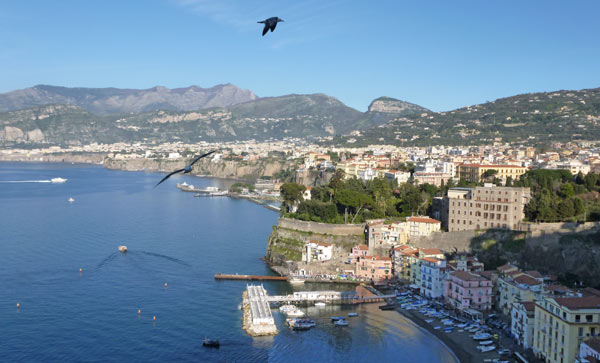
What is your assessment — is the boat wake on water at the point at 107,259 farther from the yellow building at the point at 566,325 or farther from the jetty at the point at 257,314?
the yellow building at the point at 566,325

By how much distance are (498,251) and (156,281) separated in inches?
578

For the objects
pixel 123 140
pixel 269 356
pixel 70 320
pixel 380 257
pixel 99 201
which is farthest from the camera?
pixel 123 140

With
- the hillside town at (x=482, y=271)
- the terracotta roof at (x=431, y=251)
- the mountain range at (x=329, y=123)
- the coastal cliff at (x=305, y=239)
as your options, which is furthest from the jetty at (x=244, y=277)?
the mountain range at (x=329, y=123)

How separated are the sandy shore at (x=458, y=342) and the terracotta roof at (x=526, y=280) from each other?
262cm

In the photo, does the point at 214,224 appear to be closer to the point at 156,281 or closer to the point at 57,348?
the point at 156,281

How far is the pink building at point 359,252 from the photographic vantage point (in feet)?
85.4

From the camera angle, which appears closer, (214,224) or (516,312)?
(516,312)

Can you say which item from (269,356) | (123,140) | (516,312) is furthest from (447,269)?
(123,140)

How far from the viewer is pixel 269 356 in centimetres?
1708

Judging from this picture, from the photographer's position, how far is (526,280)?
19.3m

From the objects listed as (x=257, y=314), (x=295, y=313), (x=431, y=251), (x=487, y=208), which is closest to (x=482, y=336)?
(x=295, y=313)

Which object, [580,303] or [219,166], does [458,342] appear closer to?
[580,303]

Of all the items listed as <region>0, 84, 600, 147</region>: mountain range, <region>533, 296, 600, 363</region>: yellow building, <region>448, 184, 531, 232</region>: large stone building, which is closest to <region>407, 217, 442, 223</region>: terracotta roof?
<region>448, 184, 531, 232</region>: large stone building

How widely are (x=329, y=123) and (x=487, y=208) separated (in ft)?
470
